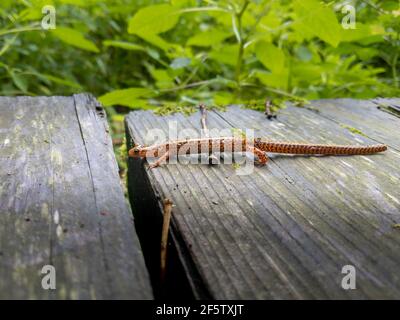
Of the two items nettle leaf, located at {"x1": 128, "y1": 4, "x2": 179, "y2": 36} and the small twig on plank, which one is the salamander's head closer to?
the small twig on plank

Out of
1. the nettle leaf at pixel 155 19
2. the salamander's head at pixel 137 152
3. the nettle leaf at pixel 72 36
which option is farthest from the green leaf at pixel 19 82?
the salamander's head at pixel 137 152

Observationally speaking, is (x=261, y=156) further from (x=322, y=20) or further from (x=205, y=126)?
(x=322, y=20)

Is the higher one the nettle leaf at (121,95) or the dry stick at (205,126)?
the nettle leaf at (121,95)

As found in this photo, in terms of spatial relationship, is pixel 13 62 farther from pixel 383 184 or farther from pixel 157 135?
pixel 383 184

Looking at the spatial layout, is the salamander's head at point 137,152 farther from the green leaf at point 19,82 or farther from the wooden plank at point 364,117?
the green leaf at point 19,82

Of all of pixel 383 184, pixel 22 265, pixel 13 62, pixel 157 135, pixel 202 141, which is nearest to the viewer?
pixel 22 265

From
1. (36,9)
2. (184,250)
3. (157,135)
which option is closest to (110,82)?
(36,9)
